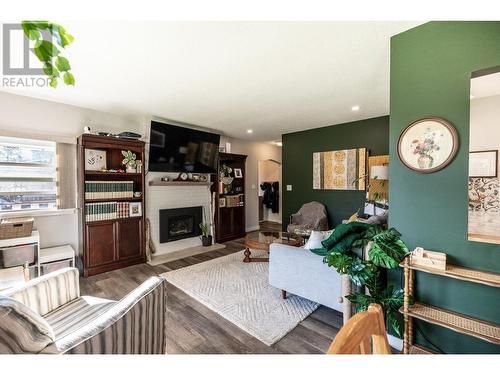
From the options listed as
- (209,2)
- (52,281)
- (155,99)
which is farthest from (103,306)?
(155,99)

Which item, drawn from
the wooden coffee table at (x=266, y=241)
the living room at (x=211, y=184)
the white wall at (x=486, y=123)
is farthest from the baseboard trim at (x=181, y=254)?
the white wall at (x=486, y=123)

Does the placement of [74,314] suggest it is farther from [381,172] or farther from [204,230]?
[381,172]

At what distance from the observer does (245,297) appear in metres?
2.48

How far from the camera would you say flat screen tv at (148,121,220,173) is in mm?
3785

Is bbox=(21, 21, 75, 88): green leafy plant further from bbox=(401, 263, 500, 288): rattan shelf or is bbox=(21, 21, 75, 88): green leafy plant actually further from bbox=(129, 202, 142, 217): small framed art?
bbox=(129, 202, 142, 217): small framed art

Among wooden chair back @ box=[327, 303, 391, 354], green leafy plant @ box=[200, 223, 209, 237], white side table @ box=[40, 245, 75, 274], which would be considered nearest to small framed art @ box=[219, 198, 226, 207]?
green leafy plant @ box=[200, 223, 209, 237]

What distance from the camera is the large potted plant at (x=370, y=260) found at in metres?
1.52

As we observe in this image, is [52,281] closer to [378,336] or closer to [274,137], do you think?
[378,336]

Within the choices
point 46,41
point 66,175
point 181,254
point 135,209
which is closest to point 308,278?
point 46,41

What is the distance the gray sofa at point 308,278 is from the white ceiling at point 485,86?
2.48 metres

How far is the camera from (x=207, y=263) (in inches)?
140

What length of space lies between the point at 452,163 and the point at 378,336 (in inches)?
54.2

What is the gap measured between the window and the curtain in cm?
7

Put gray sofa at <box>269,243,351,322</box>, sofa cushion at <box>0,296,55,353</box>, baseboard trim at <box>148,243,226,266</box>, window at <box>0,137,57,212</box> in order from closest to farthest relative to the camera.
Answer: sofa cushion at <box>0,296,55,353</box>
gray sofa at <box>269,243,351,322</box>
window at <box>0,137,57,212</box>
baseboard trim at <box>148,243,226,266</box>
